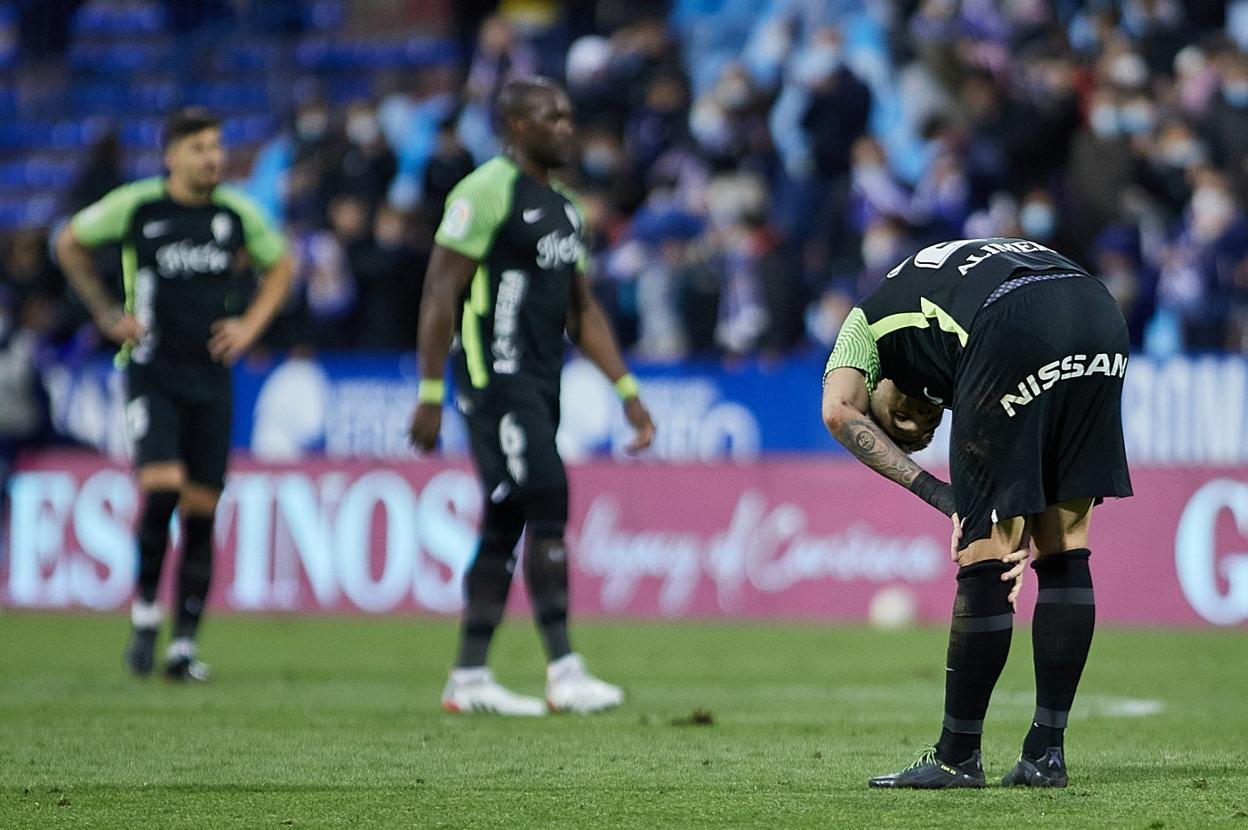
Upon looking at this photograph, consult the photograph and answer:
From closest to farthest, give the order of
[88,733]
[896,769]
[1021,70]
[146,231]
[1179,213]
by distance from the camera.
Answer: [896,769] < [88,733] < [146,231] < [1179,213] < [1021,70]

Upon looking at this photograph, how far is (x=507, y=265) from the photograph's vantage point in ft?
28.6

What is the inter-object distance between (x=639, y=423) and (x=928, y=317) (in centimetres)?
337

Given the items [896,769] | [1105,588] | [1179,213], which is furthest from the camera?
[1179,213]

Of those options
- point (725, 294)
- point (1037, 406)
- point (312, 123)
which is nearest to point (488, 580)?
point (1037, 406)

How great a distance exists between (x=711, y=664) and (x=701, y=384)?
4942mm

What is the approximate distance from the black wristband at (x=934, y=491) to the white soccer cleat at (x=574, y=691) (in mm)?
2982

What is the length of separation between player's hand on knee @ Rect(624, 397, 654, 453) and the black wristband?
3403 mm

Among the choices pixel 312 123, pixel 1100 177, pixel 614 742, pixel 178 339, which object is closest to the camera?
pixel 614 742

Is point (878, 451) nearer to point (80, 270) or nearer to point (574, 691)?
point (574, 691)

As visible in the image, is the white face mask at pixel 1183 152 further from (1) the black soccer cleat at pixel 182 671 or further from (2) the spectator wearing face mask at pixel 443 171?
(1) the black soccer cleat at pixel 182 671

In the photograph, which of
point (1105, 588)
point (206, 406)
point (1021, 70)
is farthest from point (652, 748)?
point (1021, 70)

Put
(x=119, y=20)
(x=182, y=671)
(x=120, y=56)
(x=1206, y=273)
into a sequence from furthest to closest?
(x=119, y=20), (x=120, y=56), (x=1206, y=273), (x=182, y=671)

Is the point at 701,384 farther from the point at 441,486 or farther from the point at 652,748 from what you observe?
the point at 652,748

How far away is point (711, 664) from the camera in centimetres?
1134
